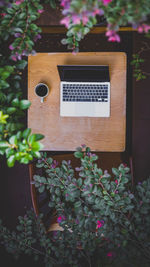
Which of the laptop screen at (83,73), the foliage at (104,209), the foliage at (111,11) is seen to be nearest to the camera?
the foliage at (111,11)

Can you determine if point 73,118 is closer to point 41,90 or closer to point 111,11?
point 41,90

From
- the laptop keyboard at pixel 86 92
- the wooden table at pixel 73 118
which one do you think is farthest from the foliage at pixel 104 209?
the laptop keyboard at pixel 86 92

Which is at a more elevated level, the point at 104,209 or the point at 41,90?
the point at 41,90

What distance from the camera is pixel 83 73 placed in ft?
5.11

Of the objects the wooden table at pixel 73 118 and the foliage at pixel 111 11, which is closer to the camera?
the foliage at pixel 111 11

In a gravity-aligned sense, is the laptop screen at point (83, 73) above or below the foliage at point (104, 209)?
above

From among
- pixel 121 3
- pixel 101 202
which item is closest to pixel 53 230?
pixel 101 202

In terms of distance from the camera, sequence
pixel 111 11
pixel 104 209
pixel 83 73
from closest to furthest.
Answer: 1. pixel 111 11
2. pixel 104 209
3. pixel 83 73

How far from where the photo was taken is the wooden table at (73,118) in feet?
5.21

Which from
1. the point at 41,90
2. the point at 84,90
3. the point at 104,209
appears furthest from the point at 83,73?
the point at 104,209

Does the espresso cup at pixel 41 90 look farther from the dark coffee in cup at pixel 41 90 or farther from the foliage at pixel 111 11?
the foliage at pixel 111 11

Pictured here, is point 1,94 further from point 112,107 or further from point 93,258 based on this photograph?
point 93,258

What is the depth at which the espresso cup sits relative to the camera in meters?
1.57

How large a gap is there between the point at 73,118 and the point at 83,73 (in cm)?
32
